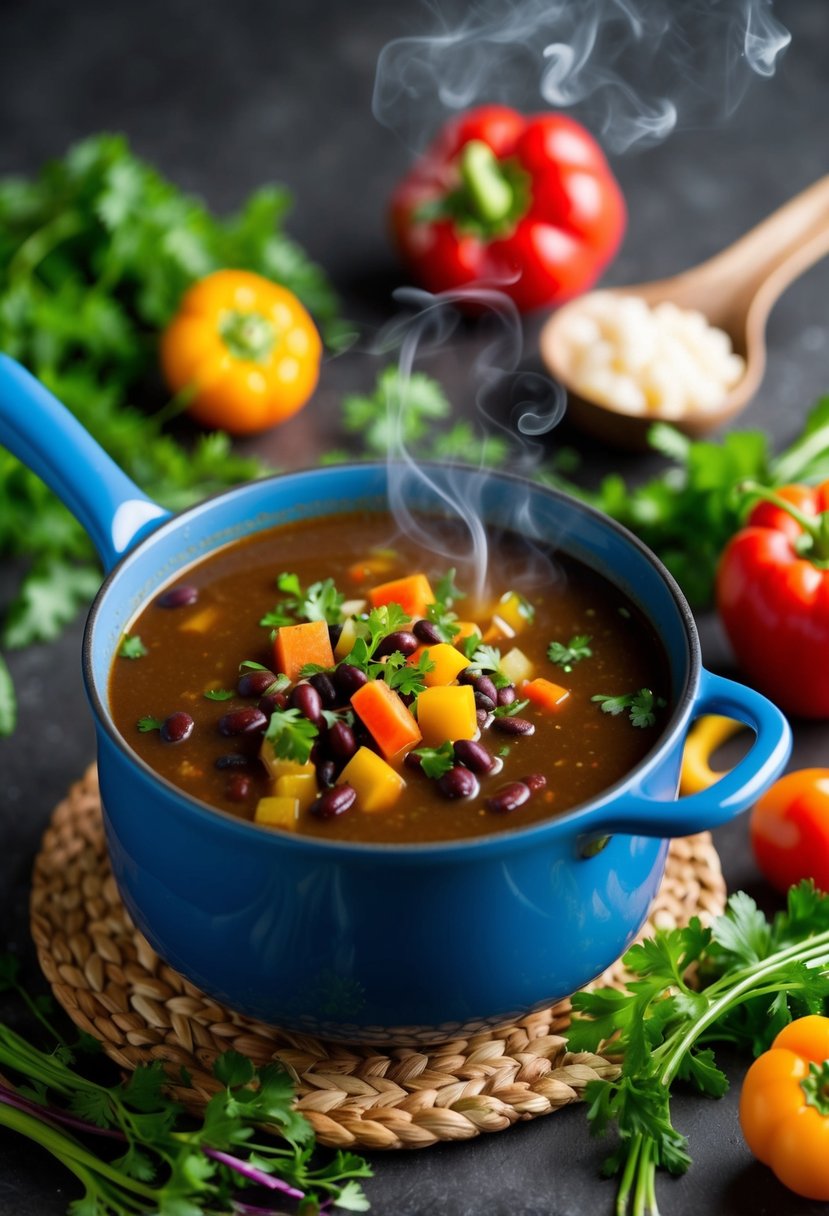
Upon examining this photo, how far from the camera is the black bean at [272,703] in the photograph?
3.06 meters

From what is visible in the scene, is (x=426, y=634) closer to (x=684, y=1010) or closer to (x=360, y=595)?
(x=360, y=595)

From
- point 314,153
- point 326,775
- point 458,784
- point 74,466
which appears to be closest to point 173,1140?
point 326,775

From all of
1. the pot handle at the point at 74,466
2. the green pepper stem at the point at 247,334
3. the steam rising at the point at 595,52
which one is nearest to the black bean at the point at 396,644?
the pot handle at the point at 74,466

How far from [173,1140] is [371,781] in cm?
78

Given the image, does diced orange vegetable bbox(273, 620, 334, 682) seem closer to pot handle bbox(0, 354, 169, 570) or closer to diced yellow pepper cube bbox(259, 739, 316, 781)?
diced yellow pepper cube bbox(259, 739, 316, 781)

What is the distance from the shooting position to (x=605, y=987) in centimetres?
307

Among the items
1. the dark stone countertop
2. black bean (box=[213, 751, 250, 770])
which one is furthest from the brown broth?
the dark stone countertop

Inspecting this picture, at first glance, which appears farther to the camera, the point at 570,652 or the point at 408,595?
the point at 408,595

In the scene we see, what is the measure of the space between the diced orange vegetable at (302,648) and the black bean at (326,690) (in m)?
0.14

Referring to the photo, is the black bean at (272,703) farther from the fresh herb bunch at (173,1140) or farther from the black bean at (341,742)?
the fresh herb bunch at (173,1140)

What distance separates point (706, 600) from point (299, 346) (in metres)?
1.79

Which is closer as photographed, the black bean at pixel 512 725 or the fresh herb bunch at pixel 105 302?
the black bean at pixel 512 725

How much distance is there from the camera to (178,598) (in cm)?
349

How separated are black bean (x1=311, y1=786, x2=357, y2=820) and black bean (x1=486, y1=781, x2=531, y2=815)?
0.91 ft
